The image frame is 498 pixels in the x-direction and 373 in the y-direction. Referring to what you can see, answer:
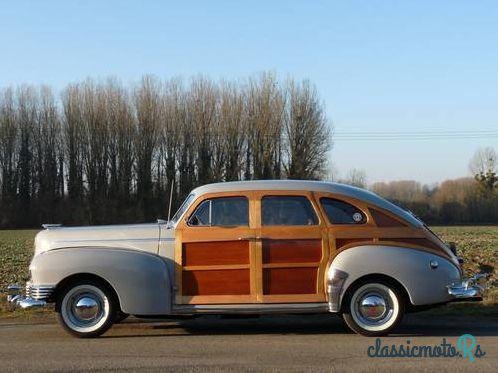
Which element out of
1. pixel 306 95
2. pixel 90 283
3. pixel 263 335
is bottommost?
pixel 263 335

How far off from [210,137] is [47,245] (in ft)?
187

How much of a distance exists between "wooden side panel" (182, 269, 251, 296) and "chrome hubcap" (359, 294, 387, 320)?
54.4 inches

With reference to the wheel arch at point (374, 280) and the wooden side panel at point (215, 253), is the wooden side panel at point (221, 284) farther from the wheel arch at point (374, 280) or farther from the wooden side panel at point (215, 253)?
the wheel arch at point (374, 280)

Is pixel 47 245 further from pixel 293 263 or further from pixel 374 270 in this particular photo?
pixel 374 270

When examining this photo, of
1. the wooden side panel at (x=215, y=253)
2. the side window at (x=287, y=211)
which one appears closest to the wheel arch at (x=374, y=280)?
the side window at (x=287, y=211)

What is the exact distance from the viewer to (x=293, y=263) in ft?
26.4

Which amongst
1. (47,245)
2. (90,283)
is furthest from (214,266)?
(47,245)

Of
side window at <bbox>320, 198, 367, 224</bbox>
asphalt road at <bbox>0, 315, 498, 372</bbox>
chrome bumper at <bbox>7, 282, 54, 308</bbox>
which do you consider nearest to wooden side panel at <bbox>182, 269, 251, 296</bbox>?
asphalt road at <bbox>0, 315, 498, 372</bbox>

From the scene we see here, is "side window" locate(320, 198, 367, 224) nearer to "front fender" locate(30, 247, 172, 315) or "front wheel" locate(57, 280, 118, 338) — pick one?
"front fender" locate(30, 247, 172, 315)

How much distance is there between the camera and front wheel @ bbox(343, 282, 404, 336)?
8.07 m

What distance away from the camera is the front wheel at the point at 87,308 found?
8.13 metres

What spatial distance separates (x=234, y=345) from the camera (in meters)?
7.64

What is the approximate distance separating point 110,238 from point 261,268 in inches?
74.5

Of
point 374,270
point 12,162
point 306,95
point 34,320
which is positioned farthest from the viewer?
point 12,162
